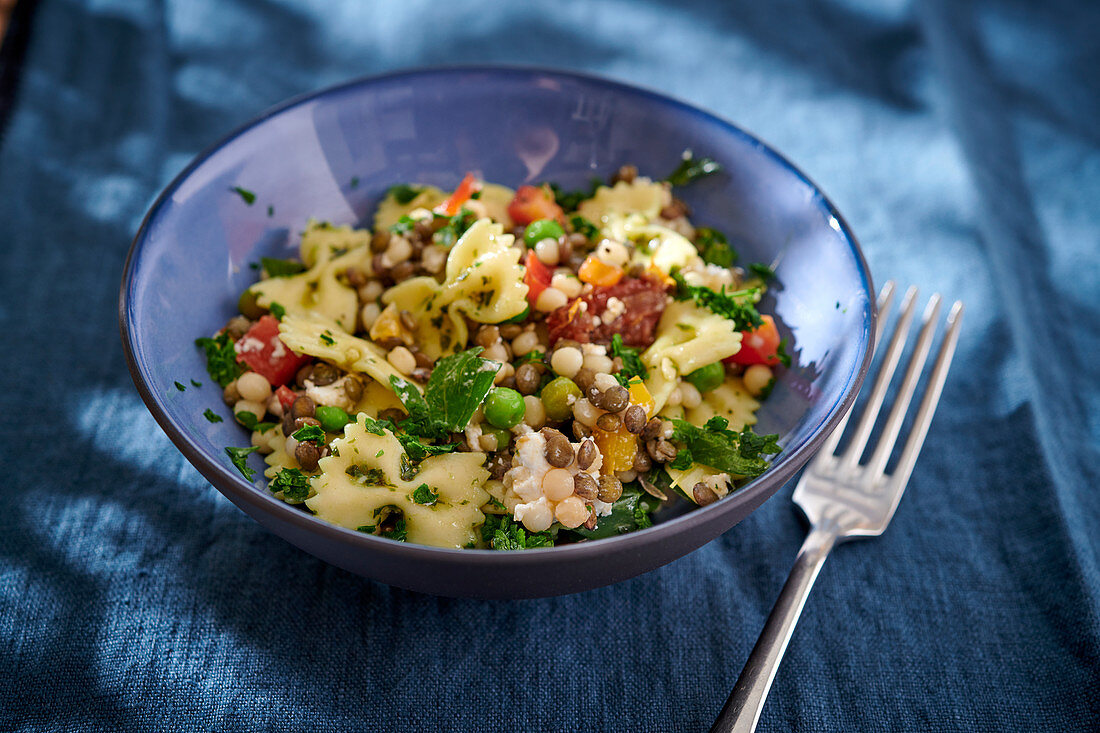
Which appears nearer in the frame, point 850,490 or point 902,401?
point 850,490

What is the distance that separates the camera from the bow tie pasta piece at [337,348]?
8.61 ft

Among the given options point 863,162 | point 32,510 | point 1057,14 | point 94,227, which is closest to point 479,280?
point 32,510

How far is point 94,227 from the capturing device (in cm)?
365

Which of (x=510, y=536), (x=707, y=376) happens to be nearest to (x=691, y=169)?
(x=707, y=376)

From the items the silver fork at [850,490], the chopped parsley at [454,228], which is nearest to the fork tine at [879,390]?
the silver fork at [850,490]

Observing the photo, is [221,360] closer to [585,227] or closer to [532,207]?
[532,207]

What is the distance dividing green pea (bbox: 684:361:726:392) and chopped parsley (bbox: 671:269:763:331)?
171 mm

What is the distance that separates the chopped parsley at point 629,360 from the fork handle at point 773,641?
2.57 feet

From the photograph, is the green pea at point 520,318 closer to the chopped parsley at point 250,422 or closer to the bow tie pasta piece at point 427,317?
the bow tie pasta piece at point 427,317

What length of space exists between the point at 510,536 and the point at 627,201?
160cm

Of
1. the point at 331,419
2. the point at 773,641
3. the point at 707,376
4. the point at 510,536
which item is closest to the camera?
the point at 510,536

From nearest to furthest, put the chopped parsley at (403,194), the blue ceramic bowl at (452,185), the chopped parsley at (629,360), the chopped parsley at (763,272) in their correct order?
the blue ceramic bowl at (452,185)
the chopped parsley at (629,360)
the chopped parsley at (763,272)
the chopped parsley at (403,194)

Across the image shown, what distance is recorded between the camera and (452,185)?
11.3 ft

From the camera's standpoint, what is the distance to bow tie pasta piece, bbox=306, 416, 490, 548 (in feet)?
7.31
